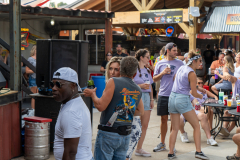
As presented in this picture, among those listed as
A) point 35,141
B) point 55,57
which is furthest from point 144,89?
point 35,141

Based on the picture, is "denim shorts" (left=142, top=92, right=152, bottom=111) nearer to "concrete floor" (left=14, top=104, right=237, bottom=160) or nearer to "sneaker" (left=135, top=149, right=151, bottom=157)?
"sneaker" (left=135, top=149, right=151, bottom=157)

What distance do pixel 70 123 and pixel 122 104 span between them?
1.14 metres

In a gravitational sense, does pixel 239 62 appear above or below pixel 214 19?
below

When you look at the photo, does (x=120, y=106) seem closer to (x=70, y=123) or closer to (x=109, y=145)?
(x=109, y=145)

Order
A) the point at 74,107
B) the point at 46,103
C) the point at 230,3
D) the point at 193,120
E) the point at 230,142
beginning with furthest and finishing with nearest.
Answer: the point at 230,3
the point at 230,142
the point at 46,103
the point at 193,120
the point at 74,107

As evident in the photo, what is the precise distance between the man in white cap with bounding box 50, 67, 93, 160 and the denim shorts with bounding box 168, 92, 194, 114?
10.1ft

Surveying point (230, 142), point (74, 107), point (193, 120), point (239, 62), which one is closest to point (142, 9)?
point (239, 62)

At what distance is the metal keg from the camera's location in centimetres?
580

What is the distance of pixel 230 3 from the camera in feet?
42.3

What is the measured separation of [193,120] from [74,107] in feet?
11.0

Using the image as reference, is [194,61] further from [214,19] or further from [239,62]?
[214,19]

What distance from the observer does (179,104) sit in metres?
5.72

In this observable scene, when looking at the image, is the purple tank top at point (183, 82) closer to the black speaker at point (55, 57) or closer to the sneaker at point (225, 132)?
the black speaker at point (55, 57)

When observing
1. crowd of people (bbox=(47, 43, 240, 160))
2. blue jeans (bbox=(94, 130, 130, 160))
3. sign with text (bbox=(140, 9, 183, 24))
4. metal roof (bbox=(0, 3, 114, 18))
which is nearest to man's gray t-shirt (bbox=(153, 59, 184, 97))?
crowd of people (bbox=(47, 43, 240, 160))
